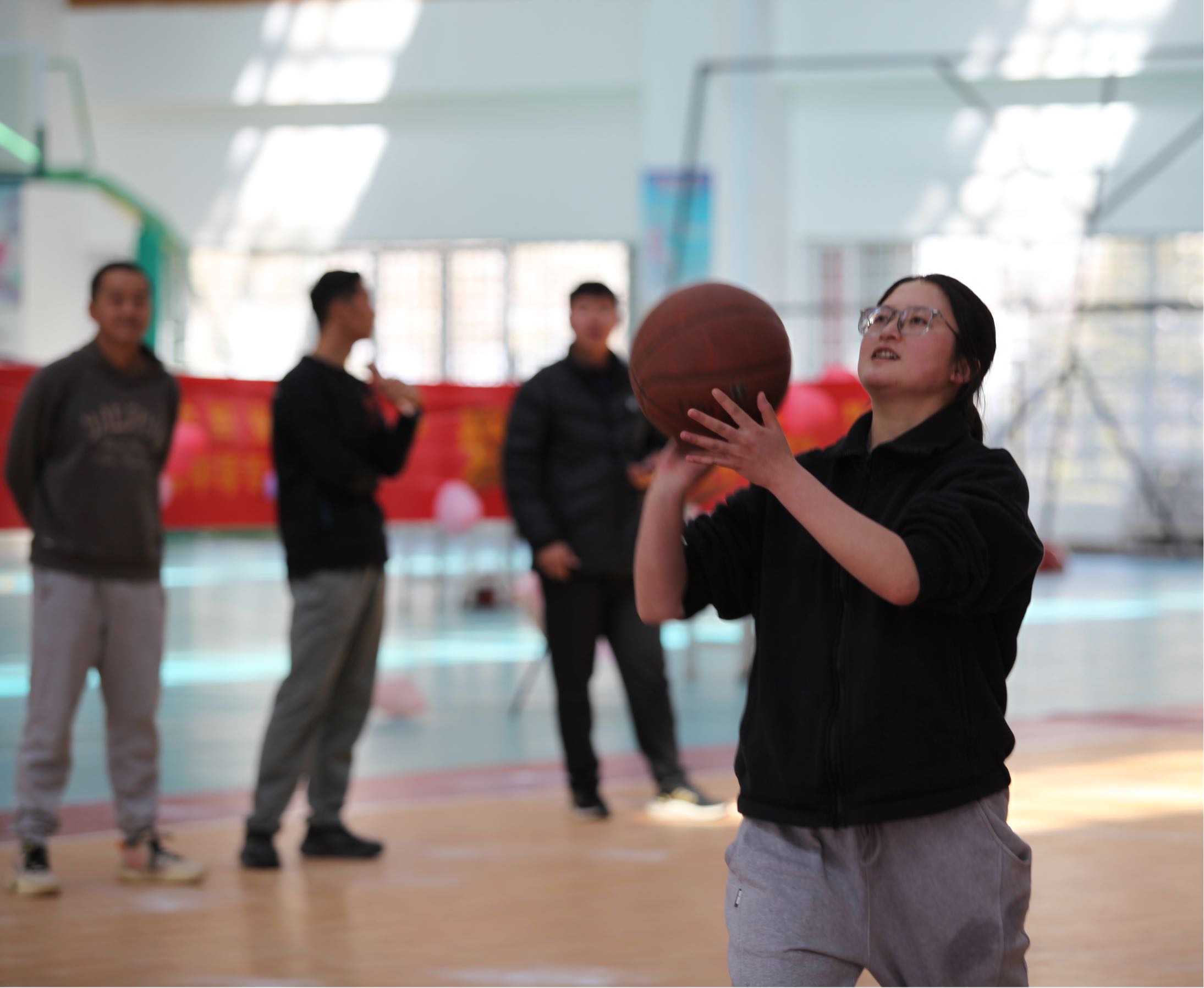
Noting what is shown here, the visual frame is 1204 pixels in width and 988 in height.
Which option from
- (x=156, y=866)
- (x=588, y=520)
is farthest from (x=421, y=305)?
(x=156, y=866)

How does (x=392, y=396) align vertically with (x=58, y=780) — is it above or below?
above

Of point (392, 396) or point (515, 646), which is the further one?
point (515, 646)

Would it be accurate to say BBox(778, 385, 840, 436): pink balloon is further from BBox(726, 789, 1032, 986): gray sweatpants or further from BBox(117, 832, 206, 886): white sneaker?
BBox(726, 789, 1032, 986): gray sweatpants

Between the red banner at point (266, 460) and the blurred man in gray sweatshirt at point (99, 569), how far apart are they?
5.58m

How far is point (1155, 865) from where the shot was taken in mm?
3857

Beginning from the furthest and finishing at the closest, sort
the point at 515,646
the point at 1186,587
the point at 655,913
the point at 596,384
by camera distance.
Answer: the point at 1186,587, the point at 515,646, the point at 596,384, the point at 655,913

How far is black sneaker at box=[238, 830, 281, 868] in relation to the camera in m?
3.83

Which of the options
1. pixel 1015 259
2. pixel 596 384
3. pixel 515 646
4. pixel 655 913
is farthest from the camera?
pixel 1015 259

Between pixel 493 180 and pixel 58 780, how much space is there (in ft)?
49.0

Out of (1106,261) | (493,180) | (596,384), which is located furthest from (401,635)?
(1106,261)

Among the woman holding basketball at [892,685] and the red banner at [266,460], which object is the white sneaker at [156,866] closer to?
the woman holding basketball at [892,685]

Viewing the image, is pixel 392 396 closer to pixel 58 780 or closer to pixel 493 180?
pixel 58 780

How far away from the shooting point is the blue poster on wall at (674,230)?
43.4 ft

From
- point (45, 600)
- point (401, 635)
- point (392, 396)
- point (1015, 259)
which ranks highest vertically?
point (1015, 259)
